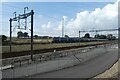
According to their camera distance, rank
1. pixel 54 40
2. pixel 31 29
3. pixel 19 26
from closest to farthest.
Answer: pixel 31 29
pixel 19 26
pixel 54 40

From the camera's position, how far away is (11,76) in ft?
64.4

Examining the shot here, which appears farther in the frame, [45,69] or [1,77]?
[45,69]

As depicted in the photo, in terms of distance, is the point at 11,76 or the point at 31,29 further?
the point at 31,29

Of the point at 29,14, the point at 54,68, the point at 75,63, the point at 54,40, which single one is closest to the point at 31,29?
the point at 29,14

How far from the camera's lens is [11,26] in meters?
48.2

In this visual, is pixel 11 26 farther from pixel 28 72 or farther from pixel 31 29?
pixel 28 72

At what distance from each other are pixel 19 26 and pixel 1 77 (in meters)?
23.3

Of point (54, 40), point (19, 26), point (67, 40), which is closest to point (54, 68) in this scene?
point (19, 26)

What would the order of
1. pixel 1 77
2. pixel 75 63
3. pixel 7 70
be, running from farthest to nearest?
pixel 75 63, pixel 7 70, pixel 1 77

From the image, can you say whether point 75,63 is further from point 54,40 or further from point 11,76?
point 54,40

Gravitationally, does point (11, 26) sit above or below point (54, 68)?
above

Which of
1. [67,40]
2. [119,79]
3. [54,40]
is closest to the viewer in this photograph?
[119,79]

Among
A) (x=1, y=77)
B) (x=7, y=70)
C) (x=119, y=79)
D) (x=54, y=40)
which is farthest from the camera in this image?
(x=54, y=40)

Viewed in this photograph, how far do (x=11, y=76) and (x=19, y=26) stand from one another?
22.7 metres
